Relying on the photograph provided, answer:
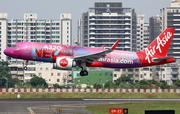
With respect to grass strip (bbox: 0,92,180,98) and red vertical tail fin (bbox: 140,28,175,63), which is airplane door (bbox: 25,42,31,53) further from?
grass strip (bbox: 0,92,180,98)

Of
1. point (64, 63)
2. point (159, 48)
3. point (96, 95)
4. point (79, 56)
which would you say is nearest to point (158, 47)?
point (159, 48)

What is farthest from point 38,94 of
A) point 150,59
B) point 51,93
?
point 150,59

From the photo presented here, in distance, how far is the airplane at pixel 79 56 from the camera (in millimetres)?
73875

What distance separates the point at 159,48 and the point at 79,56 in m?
15.3

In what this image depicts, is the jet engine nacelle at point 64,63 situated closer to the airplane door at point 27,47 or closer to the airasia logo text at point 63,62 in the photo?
the airasia logo text at point 63,62

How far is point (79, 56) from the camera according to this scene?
7488 cm

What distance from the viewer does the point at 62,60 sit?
74.6 m

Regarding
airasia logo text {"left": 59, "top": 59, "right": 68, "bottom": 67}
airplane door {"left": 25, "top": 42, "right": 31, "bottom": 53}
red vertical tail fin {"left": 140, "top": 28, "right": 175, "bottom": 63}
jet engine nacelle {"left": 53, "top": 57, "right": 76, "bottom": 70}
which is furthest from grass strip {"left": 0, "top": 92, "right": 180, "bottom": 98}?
airplane door {"left": 25, "top": 42, "right": 31, "bottom": 53}

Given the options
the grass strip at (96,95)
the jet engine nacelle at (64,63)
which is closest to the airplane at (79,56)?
the jet engine nacelle at (64,63)

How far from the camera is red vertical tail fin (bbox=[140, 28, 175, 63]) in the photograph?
263 feet

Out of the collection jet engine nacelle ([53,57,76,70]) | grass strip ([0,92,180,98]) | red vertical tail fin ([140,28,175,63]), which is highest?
red vertical tail fin ([140,28,175,63])

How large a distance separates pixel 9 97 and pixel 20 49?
20921 millimetres

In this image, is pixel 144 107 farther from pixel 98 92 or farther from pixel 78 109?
pixel 98 92

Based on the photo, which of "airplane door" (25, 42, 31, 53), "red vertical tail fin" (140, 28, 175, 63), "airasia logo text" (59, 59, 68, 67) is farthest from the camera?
"red vertical tail fin" (140, 28, 175, 63)
